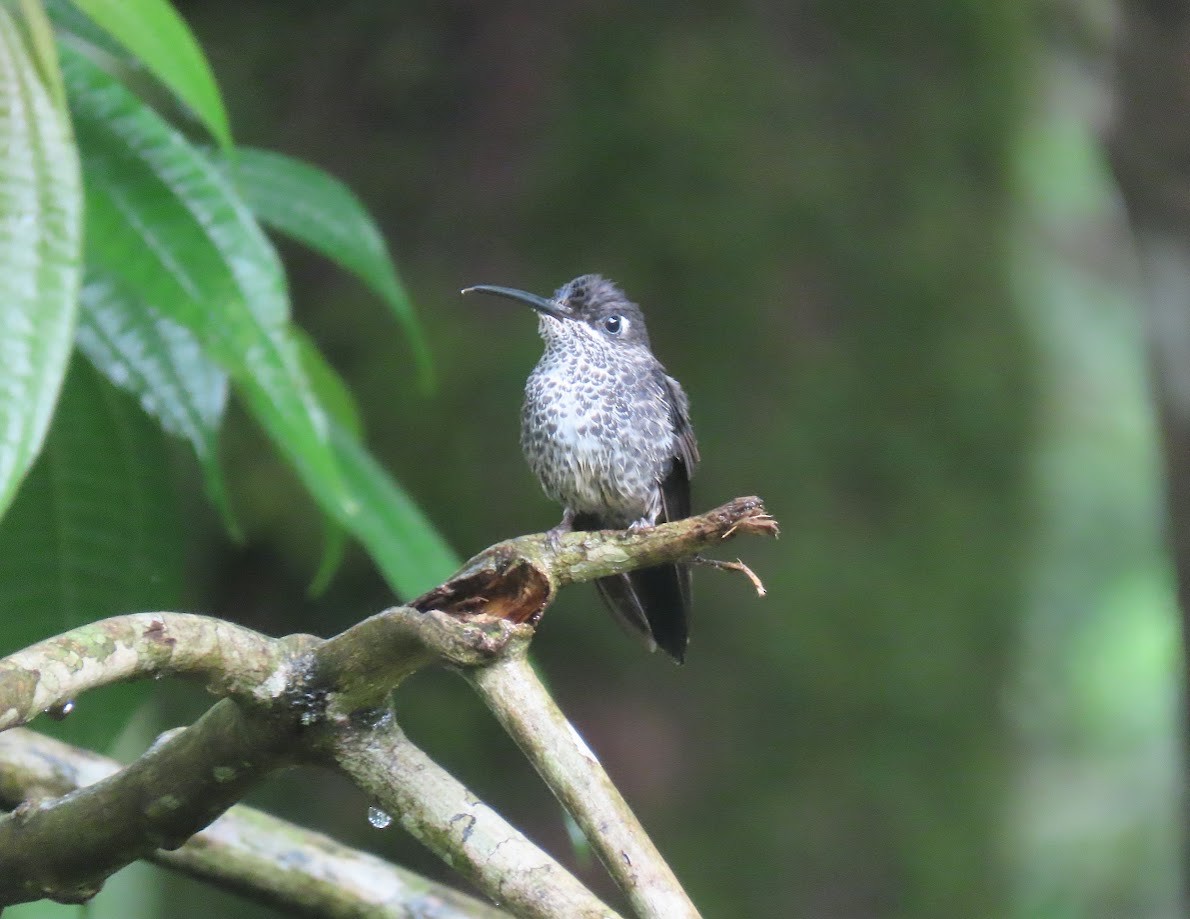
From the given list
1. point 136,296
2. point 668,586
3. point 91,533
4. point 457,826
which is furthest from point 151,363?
point 668,586

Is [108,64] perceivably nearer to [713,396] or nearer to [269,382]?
[269,382]

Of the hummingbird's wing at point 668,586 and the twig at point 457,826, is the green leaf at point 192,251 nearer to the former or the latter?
the twig at point 457,826

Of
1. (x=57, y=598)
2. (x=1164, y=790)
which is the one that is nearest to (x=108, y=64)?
(x=57, y=598)

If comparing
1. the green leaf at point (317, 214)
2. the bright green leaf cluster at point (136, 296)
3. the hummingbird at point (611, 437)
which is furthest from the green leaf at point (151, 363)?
the hummingbird at point (611, 437)

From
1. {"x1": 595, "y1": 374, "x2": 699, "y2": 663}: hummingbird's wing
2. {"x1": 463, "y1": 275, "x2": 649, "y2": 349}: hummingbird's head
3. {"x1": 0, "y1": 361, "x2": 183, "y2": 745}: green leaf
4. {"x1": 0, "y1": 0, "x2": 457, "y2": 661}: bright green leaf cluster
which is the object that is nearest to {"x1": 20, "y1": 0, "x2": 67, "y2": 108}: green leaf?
{"x1": 0, "y1": 0, "x2": 457, "y2": 661}: bright green leaf cluster

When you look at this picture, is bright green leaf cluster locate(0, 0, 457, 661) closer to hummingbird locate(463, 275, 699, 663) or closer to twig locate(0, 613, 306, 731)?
twig locate(0, 613, 306, 731)

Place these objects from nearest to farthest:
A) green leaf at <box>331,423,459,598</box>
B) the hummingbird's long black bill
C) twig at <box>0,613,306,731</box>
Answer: twig at <box>0,613,306,731</box>
green leaf at <box>331,423,459,598</box>
the hummingbird's long black bill
